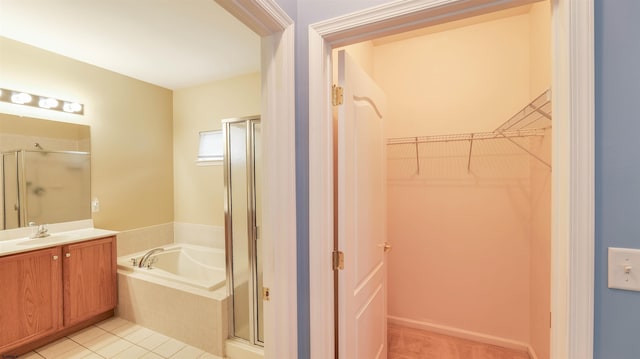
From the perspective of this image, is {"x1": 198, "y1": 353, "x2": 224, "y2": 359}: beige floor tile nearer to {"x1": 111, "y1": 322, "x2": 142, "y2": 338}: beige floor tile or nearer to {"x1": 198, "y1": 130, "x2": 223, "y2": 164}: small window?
{"x1": 111, "y1": 322, "x2": 142, "y2": 338}: beige floor tile

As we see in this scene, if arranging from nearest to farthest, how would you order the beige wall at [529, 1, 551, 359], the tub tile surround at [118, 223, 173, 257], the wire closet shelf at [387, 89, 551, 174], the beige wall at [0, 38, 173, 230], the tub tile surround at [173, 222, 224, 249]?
the beige wall at [529, 1, 551, 359], the wire closet shelf at [387, 89, 551, 174], the beige wall at [0, 38, 173, 230], the tub tile surround at [118, 223, 173, 257], the tub tile surround at [173, 222, 224, 249]

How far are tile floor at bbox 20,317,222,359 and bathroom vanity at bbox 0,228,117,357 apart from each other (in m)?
0.11

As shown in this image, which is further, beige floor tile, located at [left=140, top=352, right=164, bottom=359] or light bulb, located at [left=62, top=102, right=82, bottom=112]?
light bulb, located at [left=62, top=102, right=82, bottom=112]

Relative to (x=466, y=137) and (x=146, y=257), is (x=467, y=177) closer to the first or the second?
(x=466, y=137)

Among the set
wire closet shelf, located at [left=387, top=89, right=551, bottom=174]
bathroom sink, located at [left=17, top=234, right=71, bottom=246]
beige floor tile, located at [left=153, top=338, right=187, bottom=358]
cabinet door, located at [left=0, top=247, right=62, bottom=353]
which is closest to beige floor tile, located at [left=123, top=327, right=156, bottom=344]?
beige floor tile, located at [left=153, top=338, right=187, bottom=358]

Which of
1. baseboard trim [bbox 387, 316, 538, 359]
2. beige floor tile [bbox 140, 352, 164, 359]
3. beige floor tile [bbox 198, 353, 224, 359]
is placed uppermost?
baseboard trim [bbox 387, 316, 538, 359]

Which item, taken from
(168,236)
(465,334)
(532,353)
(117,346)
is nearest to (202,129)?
(168,236)

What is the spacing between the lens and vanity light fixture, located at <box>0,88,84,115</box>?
2264 mm

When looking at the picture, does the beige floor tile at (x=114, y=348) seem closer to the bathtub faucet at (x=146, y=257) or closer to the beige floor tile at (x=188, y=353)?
the beige floor tile at (x=188, y=353)

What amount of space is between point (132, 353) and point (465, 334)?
2862 millimetres

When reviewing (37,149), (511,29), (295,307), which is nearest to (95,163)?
(37,149)

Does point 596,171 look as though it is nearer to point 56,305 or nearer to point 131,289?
point 131,289

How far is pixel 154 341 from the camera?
2.28m

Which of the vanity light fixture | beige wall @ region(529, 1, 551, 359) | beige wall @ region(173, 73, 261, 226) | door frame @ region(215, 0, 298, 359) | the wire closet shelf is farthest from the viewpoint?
beige wall @ region(173, 73, 261, 226)
